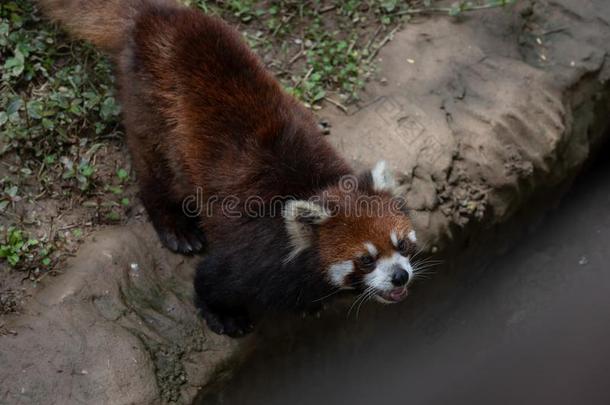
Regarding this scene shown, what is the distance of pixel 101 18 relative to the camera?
488cm

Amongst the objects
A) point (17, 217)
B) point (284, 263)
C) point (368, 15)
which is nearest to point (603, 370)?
point (284, 263)

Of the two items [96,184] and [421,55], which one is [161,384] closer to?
[96,184]

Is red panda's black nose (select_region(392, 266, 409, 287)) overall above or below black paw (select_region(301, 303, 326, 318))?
above

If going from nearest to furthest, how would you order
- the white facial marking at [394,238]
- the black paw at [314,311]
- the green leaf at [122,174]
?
the white facial marking at [394,238]
the black paw at [314,311]
the green leaf at [122,174]

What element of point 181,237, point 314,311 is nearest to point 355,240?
point 314,311

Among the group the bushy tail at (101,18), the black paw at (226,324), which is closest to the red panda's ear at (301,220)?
the black paw at (226,324)

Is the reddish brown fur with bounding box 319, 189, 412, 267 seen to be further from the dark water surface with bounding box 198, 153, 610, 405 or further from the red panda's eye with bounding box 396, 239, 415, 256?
the dark water surface with bounding box 198, 153, 610, 405

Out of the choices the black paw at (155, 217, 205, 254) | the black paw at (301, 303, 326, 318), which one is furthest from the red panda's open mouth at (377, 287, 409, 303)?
the black paw at (155, 217, 205, 254)

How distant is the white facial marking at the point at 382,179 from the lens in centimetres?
417

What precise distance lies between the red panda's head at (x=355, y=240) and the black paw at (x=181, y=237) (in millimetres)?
993

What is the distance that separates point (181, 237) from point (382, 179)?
1467 mm

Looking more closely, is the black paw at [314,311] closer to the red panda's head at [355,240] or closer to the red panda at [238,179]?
the red panda at [238,179]

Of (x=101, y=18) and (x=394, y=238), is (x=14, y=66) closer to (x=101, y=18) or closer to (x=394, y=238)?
(x=101, y=18)

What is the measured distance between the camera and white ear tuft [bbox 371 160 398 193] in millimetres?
4172
